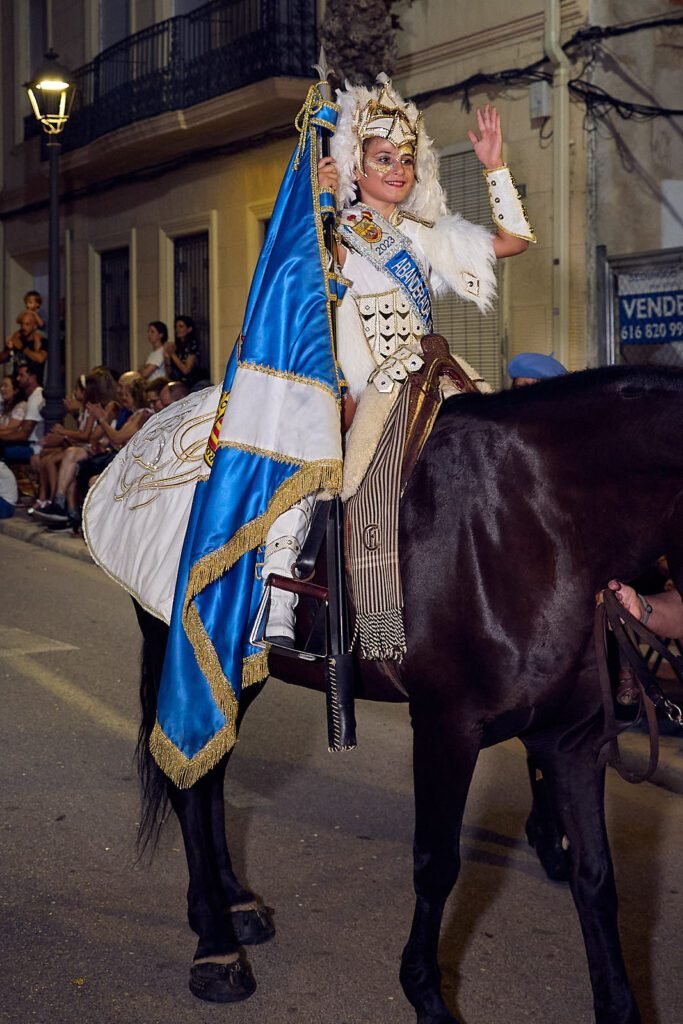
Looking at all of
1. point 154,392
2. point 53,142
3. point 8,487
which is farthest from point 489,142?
point 53,142

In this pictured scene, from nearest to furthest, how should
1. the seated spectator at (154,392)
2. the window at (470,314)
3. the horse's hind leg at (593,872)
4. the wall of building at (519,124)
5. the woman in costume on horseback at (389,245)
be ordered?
1. the horse's hind leg at (593,872)
2. the woman in costume on horseback at (389,245)
3. the wall of building at (519,124)
4. the seated spectator at (154,392)
5. the window at (470,314)

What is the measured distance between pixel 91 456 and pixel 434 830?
11.4 metres

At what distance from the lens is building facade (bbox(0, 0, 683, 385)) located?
13148 millimetres

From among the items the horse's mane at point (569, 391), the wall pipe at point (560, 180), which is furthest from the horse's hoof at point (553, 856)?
the wall pipe at point (560, 180)

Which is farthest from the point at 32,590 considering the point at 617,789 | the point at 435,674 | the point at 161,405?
the point at 435,674

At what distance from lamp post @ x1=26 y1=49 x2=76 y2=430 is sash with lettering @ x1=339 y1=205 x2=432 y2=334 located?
1311 centimetres

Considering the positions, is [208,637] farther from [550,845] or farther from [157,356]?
[157,356]

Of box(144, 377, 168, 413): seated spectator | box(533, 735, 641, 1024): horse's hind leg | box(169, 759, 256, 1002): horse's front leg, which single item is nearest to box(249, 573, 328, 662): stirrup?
box(169, 759, 256, 1002): horse's front leg

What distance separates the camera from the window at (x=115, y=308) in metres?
22.4

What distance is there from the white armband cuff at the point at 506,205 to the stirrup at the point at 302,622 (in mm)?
1385

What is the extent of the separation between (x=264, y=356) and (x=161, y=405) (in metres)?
9.67

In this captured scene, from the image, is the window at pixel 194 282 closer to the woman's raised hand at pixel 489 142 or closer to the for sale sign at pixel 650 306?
the for sale sign at pixel 650 306

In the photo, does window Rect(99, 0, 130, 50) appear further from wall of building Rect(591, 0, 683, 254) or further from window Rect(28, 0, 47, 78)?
wall of building Rect(591, 0, 683, 254)

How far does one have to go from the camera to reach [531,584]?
144 inches
